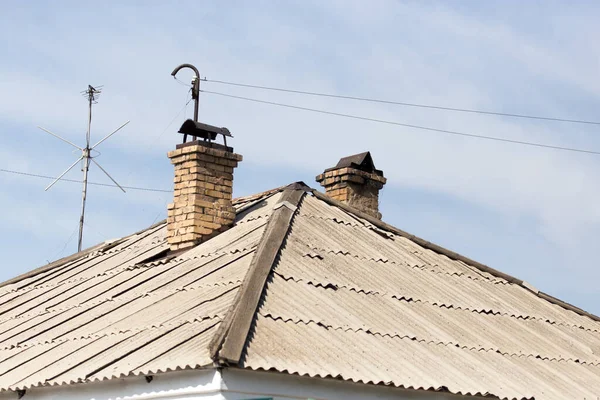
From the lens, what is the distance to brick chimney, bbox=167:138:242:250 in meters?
14.0

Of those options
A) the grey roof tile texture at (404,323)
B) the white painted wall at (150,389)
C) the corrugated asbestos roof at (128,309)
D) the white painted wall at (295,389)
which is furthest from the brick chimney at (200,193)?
the white painted wall at (295,389)

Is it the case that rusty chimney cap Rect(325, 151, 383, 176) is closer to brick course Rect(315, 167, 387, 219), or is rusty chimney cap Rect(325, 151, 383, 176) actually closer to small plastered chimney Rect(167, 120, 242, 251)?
brick course Rect(315, 167, 387, 219)

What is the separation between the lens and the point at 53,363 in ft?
37.3

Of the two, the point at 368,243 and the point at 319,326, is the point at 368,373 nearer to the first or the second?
the point at 319,326

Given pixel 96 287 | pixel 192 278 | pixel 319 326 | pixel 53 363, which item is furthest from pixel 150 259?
pixel 319 326

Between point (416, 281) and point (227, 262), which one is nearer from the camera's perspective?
point (227, 262)

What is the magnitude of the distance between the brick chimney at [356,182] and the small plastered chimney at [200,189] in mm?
1917

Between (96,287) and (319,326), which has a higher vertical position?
(96,287)

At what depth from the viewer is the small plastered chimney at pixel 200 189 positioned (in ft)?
46.0

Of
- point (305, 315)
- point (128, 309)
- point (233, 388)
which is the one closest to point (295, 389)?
point (233, 388)

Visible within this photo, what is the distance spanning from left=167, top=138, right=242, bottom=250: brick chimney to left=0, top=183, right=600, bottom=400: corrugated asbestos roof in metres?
0.31

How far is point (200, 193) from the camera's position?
14.3m

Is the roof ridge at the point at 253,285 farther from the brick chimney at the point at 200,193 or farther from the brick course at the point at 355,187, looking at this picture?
the brick course at the point at 355,187

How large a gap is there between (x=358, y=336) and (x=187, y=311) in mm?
1662
